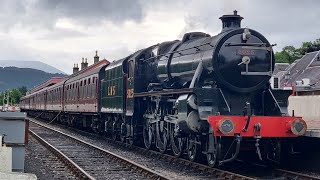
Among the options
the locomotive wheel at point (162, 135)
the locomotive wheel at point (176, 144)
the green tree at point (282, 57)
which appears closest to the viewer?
the locomotive wheel at point (176, 144)

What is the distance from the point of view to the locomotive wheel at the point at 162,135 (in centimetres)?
1465

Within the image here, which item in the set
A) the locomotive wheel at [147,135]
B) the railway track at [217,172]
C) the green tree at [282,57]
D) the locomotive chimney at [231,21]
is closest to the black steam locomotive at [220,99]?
the locomotive chimney at [231,21]

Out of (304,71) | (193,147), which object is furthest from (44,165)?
(304,71)

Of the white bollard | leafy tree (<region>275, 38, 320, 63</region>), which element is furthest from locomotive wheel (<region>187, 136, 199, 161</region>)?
leafy tree (<region>275, 38, 320, 63</region>)

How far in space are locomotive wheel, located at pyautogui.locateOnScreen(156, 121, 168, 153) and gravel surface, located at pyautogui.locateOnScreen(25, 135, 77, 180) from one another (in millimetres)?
2946

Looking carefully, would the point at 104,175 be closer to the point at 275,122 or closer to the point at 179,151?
the point at 179,151

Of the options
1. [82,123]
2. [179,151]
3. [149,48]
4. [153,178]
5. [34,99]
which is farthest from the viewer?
[34,99]

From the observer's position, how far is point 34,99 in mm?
58844

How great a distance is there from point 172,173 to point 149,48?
20.8ft

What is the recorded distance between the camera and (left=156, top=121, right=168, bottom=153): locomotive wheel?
14.6 m

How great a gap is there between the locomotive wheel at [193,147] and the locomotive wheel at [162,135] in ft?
4.93

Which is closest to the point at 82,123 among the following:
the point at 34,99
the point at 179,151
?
the point at 179,151

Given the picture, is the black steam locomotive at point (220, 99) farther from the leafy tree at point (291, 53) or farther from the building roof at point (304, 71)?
the leafy tree at point (291, 53)

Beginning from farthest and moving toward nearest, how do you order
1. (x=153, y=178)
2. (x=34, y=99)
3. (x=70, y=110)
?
1. (x=34, y=99)
2. (x=70, y=110)
3. (x=153, y=178)
